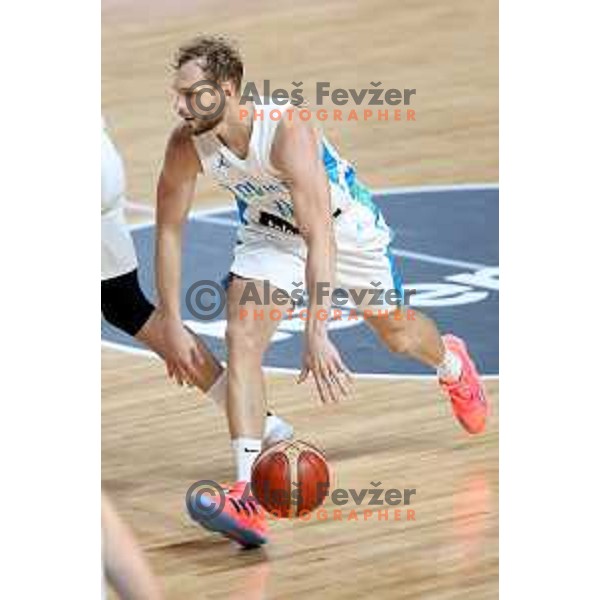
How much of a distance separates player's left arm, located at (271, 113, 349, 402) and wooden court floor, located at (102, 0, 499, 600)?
0.26 feet

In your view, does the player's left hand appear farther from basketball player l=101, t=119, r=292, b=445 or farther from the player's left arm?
basketball player l=101, t=119, r=292, b=445

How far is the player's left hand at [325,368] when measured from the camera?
674 centimetres

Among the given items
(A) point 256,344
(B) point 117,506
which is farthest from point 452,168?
(B) point 117,506

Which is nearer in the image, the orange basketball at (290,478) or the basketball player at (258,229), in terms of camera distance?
the basketball player at (258,229)

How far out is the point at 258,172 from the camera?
6613mm

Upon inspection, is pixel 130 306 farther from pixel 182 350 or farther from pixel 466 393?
pixel 466 393

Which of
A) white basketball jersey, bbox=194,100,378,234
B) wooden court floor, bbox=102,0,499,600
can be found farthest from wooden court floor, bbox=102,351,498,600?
white basketball jersey, bbox=194,100,378,234

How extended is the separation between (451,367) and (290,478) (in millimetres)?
493

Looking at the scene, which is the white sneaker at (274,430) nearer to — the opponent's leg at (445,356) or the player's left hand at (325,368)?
the player's left hand at (325,368)

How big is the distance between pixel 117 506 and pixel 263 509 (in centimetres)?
33

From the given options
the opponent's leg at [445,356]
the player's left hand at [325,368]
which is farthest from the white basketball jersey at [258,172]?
the opponent's leg at [445,356]

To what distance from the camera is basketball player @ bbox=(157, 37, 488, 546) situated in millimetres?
6574

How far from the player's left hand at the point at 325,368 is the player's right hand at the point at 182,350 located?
241 millimetres
